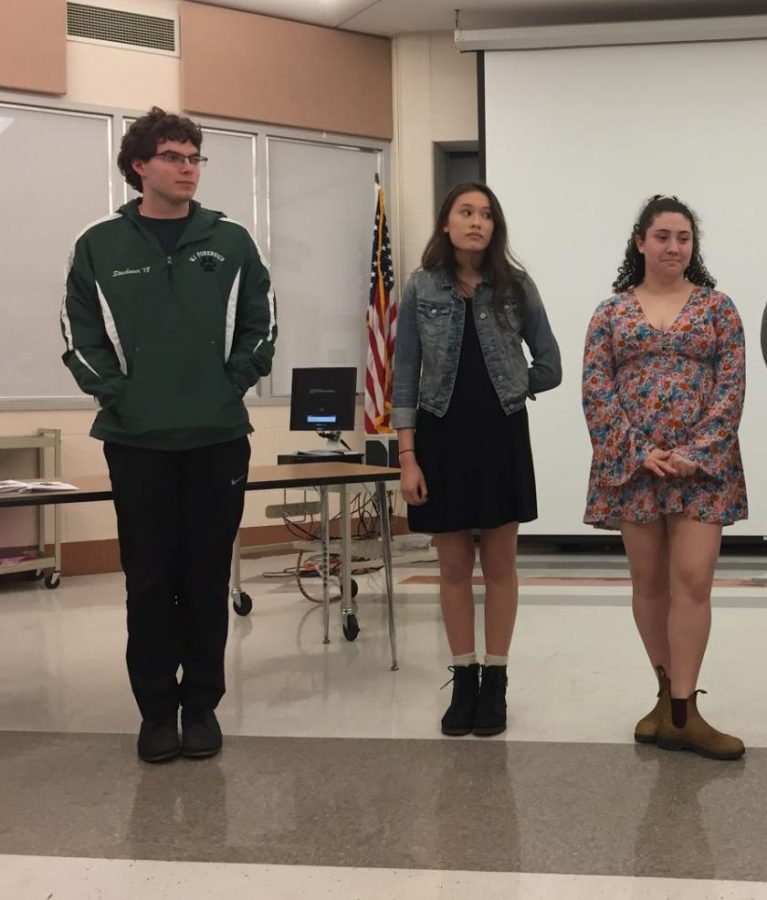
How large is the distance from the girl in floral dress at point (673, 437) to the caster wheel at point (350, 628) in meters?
1.52

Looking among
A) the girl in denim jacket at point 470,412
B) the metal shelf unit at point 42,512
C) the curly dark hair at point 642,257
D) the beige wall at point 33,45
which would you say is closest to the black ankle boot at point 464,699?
the girl in denim jacket at point 470,412

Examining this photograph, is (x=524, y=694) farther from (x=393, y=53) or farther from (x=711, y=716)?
(x=393, y=53)

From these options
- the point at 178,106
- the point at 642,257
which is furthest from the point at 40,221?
the point at 642,257

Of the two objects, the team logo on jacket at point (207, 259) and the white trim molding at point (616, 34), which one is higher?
the white trim molding at point (616, 34)

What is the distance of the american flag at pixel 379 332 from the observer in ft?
21.3

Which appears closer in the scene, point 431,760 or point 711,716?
point 431,760

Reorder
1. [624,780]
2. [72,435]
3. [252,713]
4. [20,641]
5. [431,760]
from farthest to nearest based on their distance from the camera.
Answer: [72,435], [20,641], [252,713], [431,760], [624,780]

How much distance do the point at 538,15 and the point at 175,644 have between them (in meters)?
4.81

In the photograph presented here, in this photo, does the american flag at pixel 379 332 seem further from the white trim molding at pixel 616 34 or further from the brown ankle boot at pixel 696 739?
the brown ankle boot at pixel 696 739

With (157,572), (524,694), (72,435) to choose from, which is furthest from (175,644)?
(72,435)

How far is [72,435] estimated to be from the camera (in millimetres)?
5676

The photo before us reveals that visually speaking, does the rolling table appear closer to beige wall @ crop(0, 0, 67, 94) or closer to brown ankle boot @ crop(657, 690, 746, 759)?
brown ankle boot @ crop(657, 690, 746, 759)

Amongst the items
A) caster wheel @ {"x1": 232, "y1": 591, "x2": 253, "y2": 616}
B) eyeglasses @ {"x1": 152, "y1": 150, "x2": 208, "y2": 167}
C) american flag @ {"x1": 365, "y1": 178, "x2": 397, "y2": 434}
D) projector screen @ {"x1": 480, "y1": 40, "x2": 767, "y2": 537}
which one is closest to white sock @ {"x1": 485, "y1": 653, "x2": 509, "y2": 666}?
eyeglasses @ {"x1": 152, "y1": 150, "x2": 208, "y2": 167}

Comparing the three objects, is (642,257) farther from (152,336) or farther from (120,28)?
(120,28)
